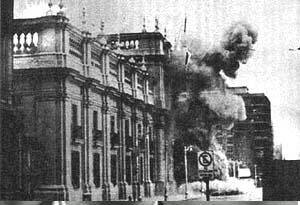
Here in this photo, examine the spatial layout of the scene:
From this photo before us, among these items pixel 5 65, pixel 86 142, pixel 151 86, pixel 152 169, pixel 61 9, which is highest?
pixel 61 9

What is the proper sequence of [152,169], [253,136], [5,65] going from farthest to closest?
[5,65] < [152,169] < [253,136]

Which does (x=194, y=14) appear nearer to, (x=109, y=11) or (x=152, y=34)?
(x=152, y=34)

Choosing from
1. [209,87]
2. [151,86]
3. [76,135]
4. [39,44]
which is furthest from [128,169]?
[39,44]

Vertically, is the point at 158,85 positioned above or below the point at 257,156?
above

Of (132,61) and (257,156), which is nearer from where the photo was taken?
(257,156)

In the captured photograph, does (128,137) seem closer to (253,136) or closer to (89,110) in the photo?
(89,110)

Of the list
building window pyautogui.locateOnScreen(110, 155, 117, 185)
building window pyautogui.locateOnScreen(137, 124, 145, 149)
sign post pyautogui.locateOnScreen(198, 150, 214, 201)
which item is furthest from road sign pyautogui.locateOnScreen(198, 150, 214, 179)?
building window pyautogui.locateOnScreen(110, 155, 117, 185)

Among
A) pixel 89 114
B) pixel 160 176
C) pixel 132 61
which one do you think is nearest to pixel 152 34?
pixel 132 61
